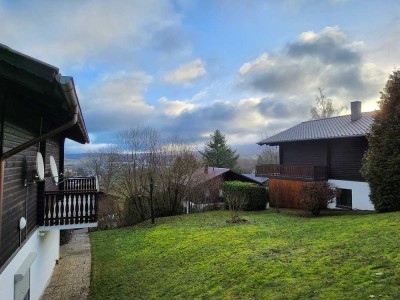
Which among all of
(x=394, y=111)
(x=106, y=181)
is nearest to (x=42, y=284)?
(x=394, y=111)

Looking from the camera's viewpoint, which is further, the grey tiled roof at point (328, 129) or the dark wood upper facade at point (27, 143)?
the grey tiled roof at point (328, 129)

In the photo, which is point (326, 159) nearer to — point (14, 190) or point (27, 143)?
point (14, 190)

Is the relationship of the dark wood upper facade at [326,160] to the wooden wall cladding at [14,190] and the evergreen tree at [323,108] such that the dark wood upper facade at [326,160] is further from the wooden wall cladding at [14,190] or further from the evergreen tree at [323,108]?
the wooden wall cladding at [14,190]

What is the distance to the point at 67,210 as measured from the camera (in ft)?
25.6

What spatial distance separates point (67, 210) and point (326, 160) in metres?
16.5

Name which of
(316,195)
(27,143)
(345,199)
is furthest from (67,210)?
(345,199)

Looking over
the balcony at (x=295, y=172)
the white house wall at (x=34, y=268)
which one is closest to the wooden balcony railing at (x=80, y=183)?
the white house wall at (x=34, y=268)

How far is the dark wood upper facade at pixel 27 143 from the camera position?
2826 mm

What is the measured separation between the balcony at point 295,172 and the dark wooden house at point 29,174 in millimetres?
14729

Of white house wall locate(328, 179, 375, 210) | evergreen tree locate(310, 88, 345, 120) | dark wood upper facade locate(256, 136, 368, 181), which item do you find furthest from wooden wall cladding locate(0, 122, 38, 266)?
evergreen tree locate(310, 88, 345, 120)

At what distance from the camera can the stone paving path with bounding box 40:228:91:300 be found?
26.0ft

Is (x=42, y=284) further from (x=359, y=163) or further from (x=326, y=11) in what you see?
(x=359, y=163)

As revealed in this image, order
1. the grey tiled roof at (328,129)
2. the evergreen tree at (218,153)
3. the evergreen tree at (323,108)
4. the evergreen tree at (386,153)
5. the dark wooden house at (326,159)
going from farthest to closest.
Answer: the evergreen tree at (218,153) → the evergreen tree at (323,108) → the grey tiled roof at (328,129) → the dark wooden house at (326,159) → the evergreen tree at (386,153)

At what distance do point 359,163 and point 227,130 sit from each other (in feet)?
92.3
